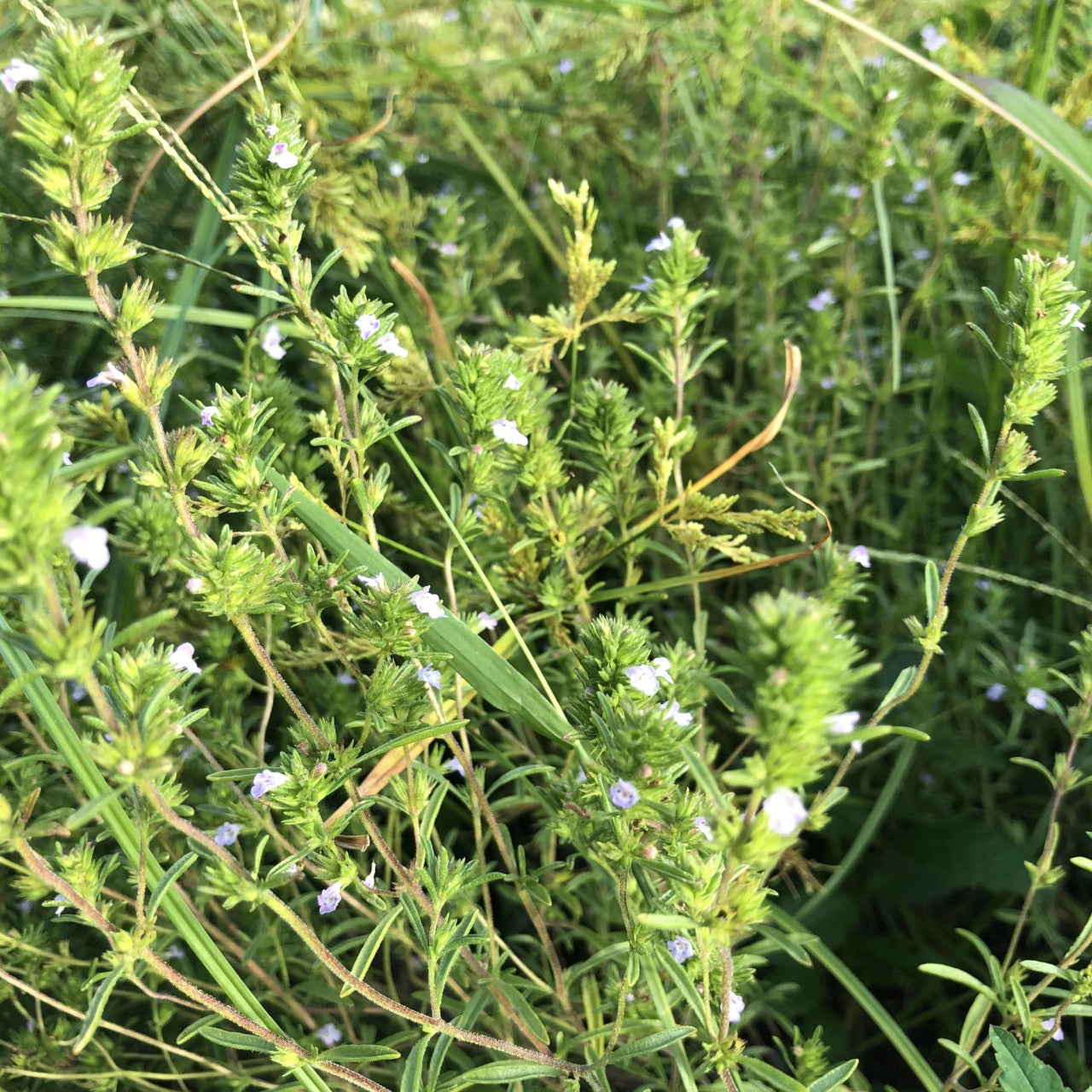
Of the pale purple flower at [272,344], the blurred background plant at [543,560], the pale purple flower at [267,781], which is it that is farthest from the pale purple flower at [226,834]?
the pale purple flower at [272,344]

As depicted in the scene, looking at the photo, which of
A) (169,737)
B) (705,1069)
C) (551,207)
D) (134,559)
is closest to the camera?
(169,737)

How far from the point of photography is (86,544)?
31.0 inches

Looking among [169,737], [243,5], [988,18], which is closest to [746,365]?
[988,18]

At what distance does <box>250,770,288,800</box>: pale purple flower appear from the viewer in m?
1.07

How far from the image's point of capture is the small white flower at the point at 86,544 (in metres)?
0.78

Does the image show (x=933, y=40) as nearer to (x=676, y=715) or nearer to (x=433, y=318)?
(x=433, y=318)

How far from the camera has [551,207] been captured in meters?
2.66

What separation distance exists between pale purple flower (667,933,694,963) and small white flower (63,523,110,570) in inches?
35.4

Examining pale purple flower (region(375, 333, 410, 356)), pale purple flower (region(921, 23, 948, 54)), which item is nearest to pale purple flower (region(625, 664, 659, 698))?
pale purple flower (region(375, 333, 410, 356))

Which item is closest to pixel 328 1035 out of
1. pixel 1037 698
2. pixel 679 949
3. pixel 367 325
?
pixel 679 949

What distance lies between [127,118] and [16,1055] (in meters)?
1.98

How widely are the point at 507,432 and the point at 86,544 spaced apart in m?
0.64

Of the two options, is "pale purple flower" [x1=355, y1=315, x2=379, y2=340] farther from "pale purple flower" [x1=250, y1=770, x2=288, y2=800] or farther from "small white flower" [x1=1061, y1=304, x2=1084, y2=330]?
"small white flower" [x1=1061, y1=304, x2=1084, y2=330]

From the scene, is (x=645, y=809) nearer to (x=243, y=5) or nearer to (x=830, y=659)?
(x=830, y=659)
